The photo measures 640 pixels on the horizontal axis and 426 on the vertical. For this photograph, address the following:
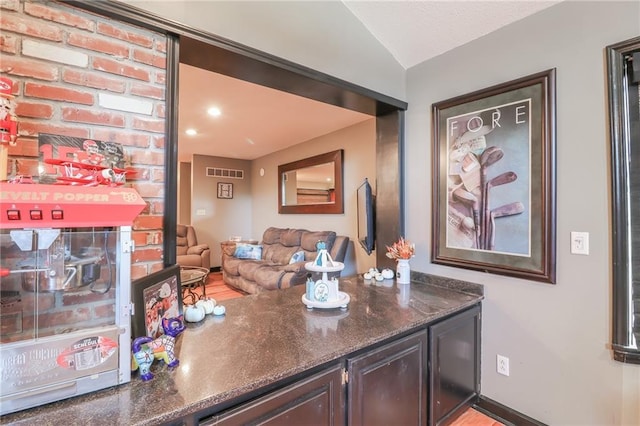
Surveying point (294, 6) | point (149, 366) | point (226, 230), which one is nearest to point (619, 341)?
point (149, 366)

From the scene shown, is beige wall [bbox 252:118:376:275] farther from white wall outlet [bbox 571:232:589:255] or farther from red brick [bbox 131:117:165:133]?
red brick [bbox 131:117:165:133]

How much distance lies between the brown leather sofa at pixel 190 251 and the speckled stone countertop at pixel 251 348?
398cm

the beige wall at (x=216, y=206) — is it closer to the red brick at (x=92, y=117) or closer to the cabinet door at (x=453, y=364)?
the red brick at (x=92, y=117)

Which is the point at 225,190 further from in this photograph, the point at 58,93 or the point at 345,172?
the point at 58,93

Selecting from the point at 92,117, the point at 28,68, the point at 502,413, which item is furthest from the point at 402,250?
the point at 28,68

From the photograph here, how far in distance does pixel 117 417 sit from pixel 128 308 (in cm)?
28

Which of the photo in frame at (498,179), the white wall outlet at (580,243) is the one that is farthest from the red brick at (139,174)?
the white wall outlet at (580,243)

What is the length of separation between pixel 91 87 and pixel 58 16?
259mm

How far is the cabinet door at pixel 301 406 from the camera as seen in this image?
92 cm

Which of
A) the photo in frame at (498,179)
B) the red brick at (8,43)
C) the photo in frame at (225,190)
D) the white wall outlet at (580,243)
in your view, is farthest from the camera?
the photo in frame at (225,190)

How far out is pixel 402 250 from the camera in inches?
85.2

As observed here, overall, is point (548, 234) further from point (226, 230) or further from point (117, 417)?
point (226, 230)

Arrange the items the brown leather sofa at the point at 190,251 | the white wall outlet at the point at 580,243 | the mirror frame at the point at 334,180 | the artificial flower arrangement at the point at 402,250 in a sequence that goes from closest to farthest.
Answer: the white wall outlet at the point at 580,243 < the artificial flower arrangement at the point at 402,250 < the mirror frame at the point at 334,180 < the brown leather sofa at the point at 190,251

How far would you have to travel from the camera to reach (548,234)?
1640 mm
